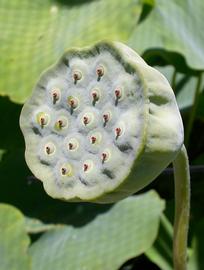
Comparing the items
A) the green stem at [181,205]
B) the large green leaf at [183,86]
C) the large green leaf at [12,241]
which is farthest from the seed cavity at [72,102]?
the large green leaf at [183,86]

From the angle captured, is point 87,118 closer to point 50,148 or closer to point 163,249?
point 50,148

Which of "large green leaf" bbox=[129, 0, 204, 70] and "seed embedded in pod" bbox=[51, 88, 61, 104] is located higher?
"seed embedded in pod" bbox=[51, 88, 61, 104]

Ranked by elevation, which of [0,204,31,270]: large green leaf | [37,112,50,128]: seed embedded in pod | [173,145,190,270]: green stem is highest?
[37,112,50,128]: seed embedded in pod

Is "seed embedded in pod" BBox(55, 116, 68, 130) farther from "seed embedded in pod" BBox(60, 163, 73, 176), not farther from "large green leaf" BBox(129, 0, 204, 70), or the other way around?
"large green leaf" BBox(129, 0, 204, 70)

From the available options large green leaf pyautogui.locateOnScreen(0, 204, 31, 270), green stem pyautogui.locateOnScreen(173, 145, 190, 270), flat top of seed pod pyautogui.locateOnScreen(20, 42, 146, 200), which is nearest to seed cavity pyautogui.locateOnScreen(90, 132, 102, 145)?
flat top of seed pod pyautogui.locateOnScreen(20, 42, 146, 200)

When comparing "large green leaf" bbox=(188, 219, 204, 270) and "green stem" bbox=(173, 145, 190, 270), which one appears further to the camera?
"large green leaf" bbox=(188, 219, 204, 270)

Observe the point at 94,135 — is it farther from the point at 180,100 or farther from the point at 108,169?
A: the point at 180,100

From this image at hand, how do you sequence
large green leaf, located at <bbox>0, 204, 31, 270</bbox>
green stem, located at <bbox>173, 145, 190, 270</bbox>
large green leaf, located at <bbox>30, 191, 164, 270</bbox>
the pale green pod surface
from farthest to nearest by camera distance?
1. large green leaf, located at <bbox>30, 191, 164, 270</bbox>
2. large green leaf, located at <bbox>0, 204, 31, 270</bbox>
3. green stem, located at <bbox>173, 145, 190, 270</bbox>
4. the pale green pod surface

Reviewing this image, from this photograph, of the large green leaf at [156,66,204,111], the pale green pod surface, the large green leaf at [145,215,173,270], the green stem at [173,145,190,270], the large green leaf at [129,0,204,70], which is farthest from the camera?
the large green leaf at [156,66,204,111]
